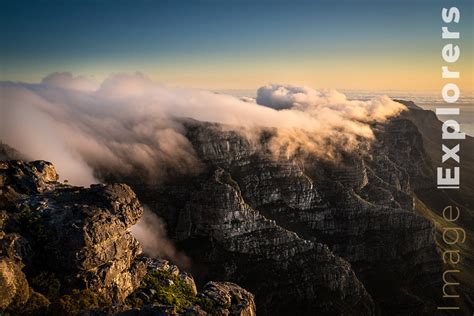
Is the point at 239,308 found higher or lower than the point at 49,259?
lower

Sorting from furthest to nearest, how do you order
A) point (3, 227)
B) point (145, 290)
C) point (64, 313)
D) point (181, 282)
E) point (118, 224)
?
point (181, 282)
point (145, 290)
point (118, 224)
point (3, 227)
point (64, 313)

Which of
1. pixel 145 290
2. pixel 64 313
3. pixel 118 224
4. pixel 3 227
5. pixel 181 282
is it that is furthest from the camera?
pixel 181 282

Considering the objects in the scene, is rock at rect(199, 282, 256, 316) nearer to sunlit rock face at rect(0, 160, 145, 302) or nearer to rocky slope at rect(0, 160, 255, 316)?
rocky slope at rect(0, 160, 255, 316)

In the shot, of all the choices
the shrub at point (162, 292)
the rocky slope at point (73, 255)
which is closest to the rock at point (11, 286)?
the rocky slope at point (73, 255)

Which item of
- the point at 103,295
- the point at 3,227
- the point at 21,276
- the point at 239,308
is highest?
the point at 3,227

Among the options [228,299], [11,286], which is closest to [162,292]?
[228,299]

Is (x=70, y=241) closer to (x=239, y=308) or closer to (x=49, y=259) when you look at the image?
(x=49, y=259)

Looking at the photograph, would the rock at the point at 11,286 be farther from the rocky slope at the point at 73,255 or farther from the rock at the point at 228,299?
the rock at the point at 228,299

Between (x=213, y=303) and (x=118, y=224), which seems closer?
(x=118, y=224)

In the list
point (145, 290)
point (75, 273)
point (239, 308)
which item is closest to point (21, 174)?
point (75, 273)

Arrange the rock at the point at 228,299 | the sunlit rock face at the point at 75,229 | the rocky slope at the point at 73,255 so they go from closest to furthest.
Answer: the rocky slope at the point at 73,255 → the sunlit rock face at the point at 75,229 → the rock at the point at 228,299
